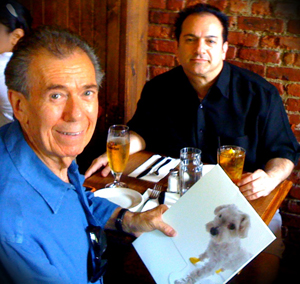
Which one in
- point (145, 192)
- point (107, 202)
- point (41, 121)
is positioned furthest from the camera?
point (145, 192)

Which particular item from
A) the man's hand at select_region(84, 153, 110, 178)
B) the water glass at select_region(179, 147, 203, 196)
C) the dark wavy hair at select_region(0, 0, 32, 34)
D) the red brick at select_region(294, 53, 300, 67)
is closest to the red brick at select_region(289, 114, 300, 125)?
the red brick at select_region(294, 53, 300, 67)

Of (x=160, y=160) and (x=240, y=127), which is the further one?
(x=240, y=127)

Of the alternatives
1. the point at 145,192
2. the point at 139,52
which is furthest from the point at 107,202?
the point at 139,52

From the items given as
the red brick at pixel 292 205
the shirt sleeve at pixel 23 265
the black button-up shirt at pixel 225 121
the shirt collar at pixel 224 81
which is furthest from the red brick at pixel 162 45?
the shirt sleeve at pixel 23 265

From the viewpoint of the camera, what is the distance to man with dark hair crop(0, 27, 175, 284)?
2.39ft

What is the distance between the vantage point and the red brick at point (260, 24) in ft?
6.46

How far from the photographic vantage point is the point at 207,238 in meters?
0.90

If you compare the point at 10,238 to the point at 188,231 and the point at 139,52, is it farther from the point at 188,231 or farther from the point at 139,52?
Answer: the point at 139,52

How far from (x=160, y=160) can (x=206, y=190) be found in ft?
1.92

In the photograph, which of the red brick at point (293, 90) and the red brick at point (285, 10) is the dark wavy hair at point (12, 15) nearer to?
the red brick at point (285, 10)

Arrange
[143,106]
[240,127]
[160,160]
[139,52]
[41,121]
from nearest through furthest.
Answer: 1. [41,121]
2. [160,160]
3. [240,127]
4. [143,106]
5. [139,52]

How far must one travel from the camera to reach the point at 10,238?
2.31 ft

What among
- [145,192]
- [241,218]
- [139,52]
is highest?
[139,52]

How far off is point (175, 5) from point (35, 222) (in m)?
1.72
